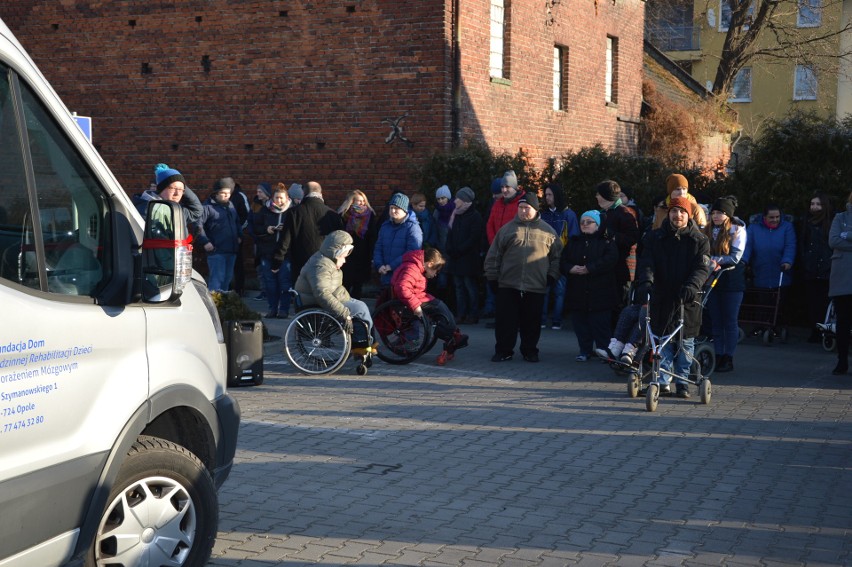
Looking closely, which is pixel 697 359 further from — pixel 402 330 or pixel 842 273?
pixel 402 330

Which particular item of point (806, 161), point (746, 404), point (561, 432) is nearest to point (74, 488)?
point (561, 432)

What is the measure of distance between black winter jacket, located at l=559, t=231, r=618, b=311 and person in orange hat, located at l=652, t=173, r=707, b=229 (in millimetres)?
667

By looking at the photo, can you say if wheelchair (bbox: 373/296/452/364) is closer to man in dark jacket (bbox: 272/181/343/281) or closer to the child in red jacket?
the child in red jacket

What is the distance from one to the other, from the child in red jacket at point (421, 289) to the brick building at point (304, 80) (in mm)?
6923

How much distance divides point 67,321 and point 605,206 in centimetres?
940

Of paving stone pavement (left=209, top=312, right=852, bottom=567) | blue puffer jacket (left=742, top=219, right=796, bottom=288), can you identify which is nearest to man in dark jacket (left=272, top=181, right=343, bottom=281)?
paving stone pavement (left=209, top=312, right=852, bottom=567)

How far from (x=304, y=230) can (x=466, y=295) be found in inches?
102

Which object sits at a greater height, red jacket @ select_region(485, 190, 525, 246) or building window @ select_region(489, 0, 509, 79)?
building window @ select_region(489, 0, 509, 79)

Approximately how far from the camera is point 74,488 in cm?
417

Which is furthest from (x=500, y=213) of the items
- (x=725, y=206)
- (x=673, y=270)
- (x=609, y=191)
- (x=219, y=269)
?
(x=673, y=270)

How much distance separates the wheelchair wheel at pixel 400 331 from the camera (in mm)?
12031

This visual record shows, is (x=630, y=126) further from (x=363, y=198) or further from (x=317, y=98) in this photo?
(x=363, y=198)

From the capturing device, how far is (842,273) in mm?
11766

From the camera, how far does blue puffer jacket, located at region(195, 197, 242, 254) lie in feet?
51.4
